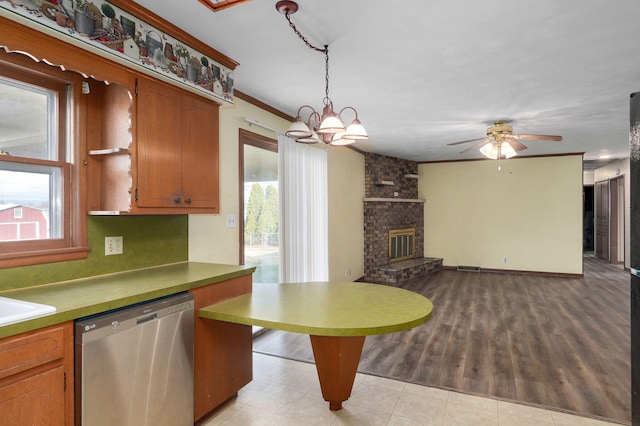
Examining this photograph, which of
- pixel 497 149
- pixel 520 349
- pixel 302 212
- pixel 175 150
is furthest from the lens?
pixel 497 149

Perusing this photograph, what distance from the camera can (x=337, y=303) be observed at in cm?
215

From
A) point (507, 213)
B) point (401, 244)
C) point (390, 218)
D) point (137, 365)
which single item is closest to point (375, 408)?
point (137, 365)

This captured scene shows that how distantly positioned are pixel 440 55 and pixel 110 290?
2.58 m

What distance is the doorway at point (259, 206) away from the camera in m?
3.65

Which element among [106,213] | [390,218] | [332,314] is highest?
[106,213]

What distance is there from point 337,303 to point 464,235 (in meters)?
6.40

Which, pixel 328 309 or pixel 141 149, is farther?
pixel 141 149

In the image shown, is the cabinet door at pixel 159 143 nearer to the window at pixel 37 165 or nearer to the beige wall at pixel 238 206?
the window at pixel 37 165

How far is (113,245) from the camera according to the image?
2377 mm

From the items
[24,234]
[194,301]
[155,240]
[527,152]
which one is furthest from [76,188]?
[527,152]

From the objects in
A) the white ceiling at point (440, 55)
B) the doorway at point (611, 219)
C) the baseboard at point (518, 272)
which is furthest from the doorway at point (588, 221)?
the white ceiling at point (440, 55)

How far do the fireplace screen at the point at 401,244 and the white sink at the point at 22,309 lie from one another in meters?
6.14

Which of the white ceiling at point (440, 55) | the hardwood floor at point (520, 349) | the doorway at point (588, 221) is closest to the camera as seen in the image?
the white ceiling at point (440, 55)

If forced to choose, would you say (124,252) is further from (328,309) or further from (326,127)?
(326,127)
